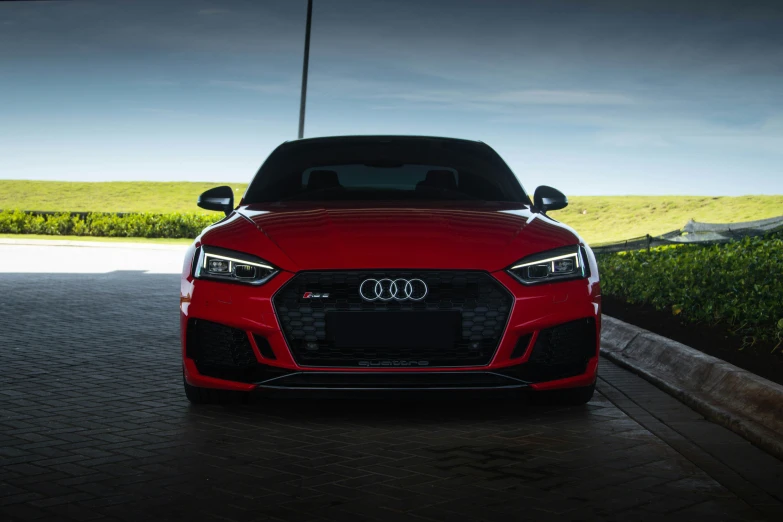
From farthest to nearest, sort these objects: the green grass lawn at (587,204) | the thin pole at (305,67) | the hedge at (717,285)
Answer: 1. the green grass lawn at (587,204)
2. the thin pole at (305,67)
3. the hedge at (717,285)

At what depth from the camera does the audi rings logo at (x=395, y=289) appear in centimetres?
489

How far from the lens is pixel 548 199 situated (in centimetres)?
649

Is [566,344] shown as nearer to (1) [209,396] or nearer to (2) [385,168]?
(1) [209,396]

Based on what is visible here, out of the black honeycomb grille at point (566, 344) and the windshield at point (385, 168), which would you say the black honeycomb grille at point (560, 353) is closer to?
the black honeycomb grille at point (566, 344)

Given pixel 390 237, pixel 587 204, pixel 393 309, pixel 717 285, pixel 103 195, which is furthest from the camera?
pixel 103 195

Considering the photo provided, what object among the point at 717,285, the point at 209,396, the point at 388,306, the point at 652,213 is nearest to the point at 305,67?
the point at 717,285

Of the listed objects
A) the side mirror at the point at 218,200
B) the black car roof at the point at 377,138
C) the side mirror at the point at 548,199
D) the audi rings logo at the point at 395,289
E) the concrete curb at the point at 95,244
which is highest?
the black car roof at the point at 377,138

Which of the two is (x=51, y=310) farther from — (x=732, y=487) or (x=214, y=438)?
(x=732, y=487)

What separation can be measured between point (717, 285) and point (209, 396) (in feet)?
16.8

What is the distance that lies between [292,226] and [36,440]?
1.66 m

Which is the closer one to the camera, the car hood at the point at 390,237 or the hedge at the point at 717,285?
the car hood at the point at 390,237

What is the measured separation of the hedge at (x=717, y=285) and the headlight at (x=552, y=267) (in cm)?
212

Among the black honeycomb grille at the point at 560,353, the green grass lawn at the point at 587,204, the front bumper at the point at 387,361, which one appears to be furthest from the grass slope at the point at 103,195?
the black honeycomb grille at the point at 560,353

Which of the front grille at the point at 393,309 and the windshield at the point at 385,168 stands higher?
the windshield at the point at 385,168
